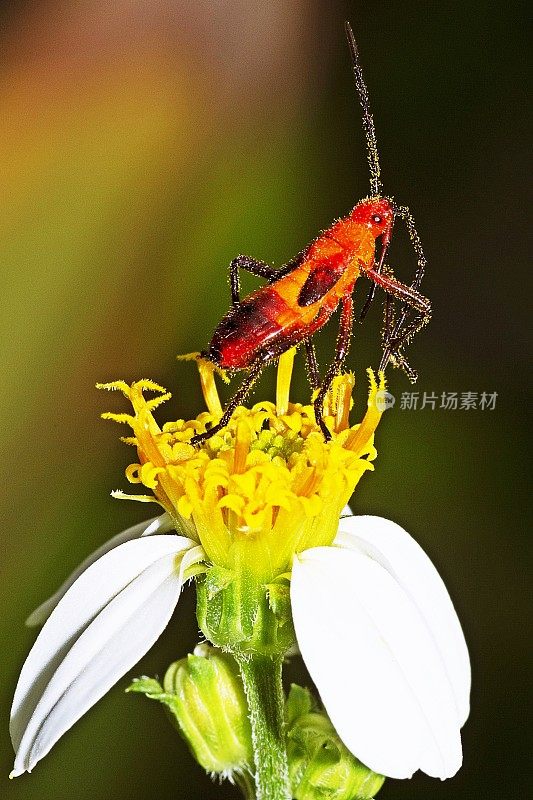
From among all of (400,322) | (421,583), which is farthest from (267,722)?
(400,322)

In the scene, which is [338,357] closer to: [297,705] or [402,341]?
[402,341]

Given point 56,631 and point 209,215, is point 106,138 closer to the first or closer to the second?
point 209,215

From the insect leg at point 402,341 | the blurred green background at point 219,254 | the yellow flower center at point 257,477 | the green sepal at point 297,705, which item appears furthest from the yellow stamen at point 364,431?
the blurred green background at point 219,254

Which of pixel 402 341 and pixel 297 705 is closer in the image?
pixel 297 705

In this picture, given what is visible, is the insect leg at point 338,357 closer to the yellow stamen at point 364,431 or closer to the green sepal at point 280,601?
the yellow stamen at point 364,431

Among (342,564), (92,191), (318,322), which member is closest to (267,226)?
(92,191)

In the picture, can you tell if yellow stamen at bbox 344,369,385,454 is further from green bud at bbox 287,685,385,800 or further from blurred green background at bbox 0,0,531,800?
blurred green background at bbox 0,0,531,800
